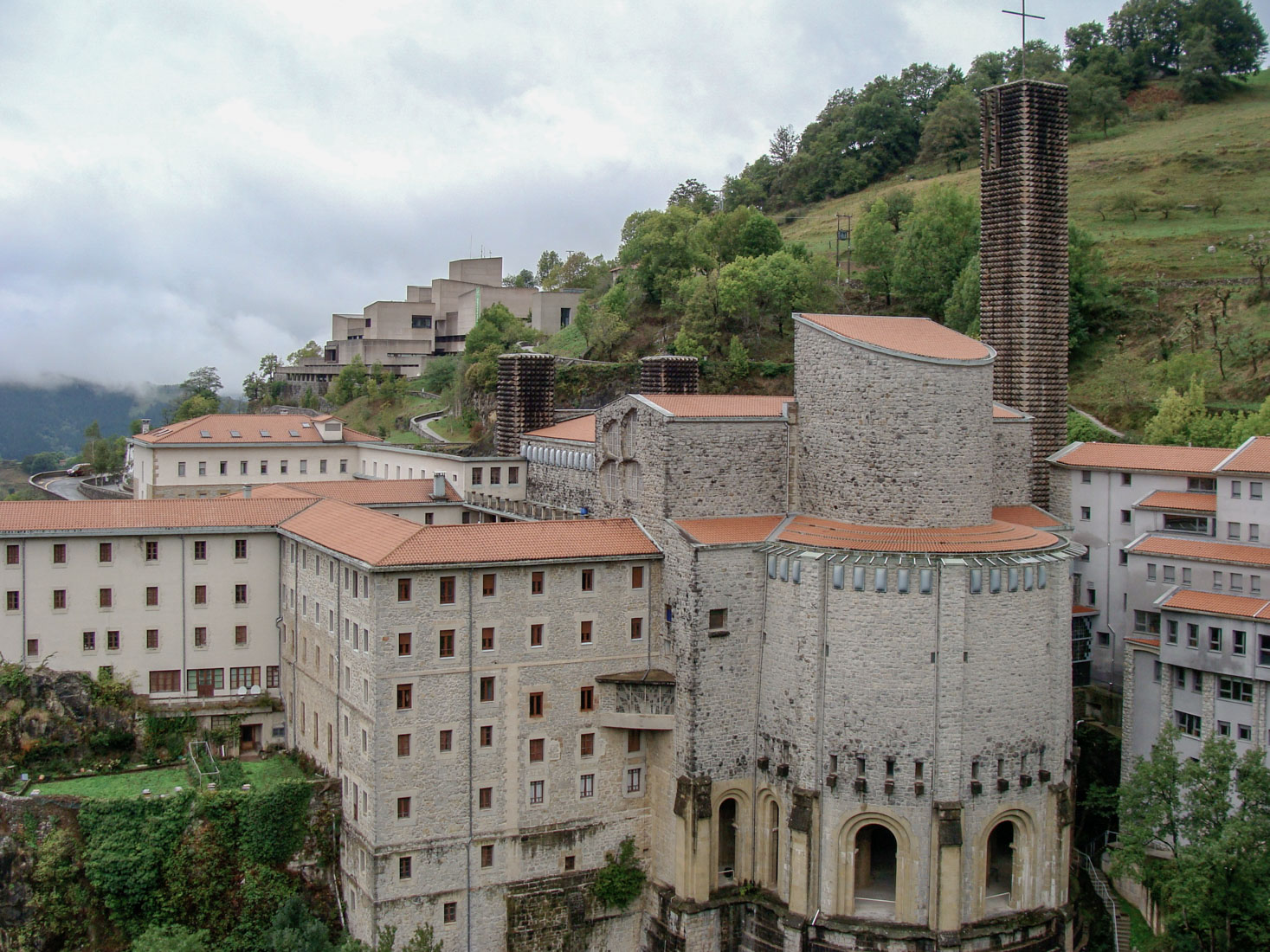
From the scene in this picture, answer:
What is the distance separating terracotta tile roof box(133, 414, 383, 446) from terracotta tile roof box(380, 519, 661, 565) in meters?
34.3

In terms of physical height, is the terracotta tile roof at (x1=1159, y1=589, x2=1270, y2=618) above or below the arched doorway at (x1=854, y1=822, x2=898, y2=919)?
above

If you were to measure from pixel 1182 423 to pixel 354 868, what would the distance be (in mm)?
44341

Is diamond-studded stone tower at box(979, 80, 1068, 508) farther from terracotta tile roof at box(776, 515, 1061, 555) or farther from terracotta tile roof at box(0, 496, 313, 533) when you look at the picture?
terracotta tile roof at box(0, 496, 313, 533)

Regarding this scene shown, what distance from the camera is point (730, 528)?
42.8 m

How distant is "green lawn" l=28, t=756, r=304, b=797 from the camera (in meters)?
41.7

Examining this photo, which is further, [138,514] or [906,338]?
[138,514]

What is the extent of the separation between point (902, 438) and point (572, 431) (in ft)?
63.3

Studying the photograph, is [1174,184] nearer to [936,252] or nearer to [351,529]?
[936,252]

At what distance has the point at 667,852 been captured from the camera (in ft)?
140

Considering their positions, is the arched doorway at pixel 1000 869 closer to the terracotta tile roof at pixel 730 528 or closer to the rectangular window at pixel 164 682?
the terracotta tile roof at pixel 730 528

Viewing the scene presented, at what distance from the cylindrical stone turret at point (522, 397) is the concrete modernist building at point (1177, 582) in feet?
80.4

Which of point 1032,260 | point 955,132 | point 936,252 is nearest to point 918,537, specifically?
point 1032,260

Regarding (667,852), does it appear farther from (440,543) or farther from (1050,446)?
(1050,446)

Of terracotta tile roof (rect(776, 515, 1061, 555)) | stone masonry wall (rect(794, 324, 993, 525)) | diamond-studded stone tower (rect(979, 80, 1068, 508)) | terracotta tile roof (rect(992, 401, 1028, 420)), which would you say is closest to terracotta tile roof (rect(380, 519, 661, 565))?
terracotta tile roof (rect(776, 515, 1061, 555))
